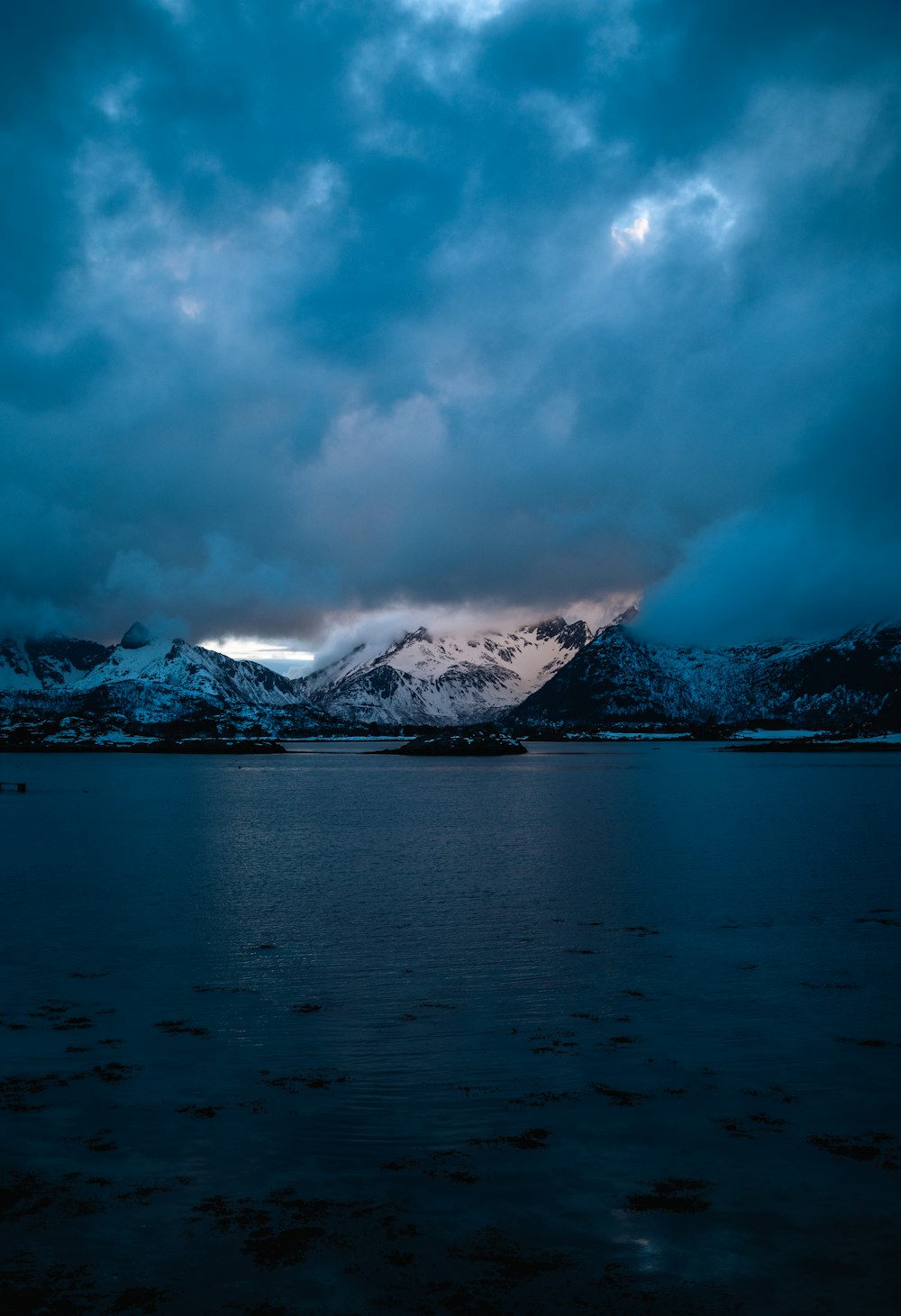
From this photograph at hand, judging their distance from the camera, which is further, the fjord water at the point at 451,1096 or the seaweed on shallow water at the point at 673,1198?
the seaweed on shallow water at the point at 673,1198

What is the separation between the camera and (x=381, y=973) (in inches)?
915

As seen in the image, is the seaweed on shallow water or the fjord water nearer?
the fjord water

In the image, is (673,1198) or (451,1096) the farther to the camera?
(451,1096)

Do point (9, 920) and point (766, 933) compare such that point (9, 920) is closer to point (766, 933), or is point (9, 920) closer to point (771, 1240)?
point (766, 933)

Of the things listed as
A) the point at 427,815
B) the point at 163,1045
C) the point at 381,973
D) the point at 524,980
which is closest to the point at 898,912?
the point at 524,980

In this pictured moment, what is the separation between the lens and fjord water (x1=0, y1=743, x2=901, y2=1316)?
9.78 meters

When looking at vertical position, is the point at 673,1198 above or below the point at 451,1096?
above

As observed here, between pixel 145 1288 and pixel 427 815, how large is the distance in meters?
67.8

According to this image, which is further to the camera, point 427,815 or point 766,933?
point 427,815

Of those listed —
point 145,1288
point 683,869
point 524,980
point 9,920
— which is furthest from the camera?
point 683,869

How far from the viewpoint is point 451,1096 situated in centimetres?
1479

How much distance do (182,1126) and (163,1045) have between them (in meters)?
4.19

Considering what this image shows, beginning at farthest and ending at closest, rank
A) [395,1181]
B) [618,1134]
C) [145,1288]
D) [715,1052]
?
[715,1052], [618,1134], [395,1181], [145,1288]

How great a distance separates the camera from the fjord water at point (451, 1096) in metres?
9.78
